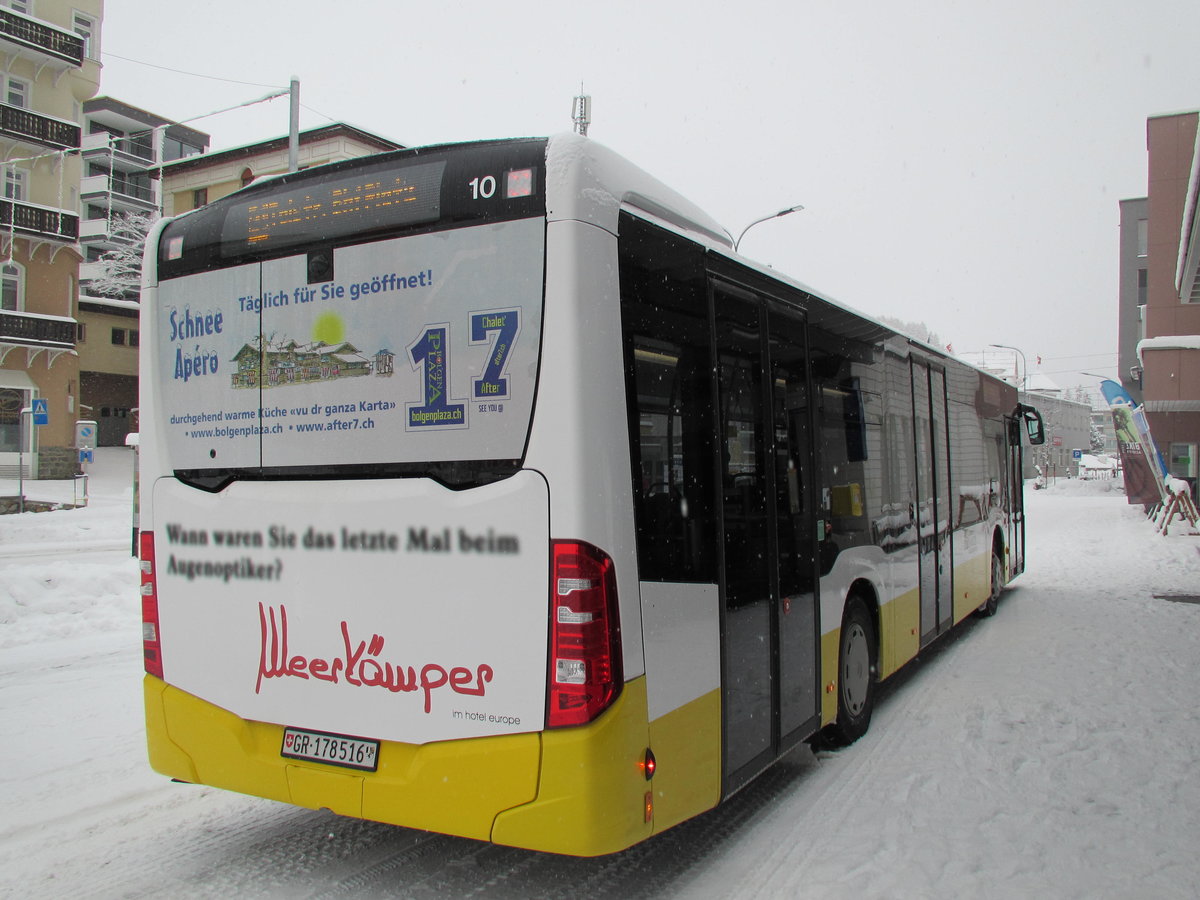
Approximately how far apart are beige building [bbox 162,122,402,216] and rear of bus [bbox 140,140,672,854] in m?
35.9

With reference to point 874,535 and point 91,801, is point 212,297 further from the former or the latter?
point 874,535

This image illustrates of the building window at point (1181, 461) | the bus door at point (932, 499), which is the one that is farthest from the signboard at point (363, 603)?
the building window at point (1181, 461)

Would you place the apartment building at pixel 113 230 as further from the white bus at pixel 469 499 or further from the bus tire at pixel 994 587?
the white bus at pixel 469 499

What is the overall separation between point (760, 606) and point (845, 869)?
1233mm

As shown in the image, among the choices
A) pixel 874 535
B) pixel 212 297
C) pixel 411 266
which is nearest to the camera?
pixel 411 266

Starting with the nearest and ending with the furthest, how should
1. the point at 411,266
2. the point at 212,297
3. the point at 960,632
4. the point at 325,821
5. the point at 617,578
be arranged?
the point at 617,578, the point at 411,266, the point at 212,297, the point at 325,821, the point at 960,632

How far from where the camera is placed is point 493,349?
11.6ft

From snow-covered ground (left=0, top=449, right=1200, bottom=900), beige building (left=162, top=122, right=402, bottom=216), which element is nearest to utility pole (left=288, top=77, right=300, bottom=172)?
snow-covered ground (left=0, top=449, right=1200, bottom=900)

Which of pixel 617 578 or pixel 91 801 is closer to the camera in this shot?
pixel 617 578

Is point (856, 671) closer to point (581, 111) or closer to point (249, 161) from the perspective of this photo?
point (581, 111)

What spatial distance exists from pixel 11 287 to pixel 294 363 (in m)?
38.2

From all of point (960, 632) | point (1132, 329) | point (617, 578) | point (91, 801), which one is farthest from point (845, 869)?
point (1132, 329)

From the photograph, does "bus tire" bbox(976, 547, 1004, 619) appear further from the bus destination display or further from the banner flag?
the banner flag

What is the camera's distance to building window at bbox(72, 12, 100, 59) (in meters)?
36.9
